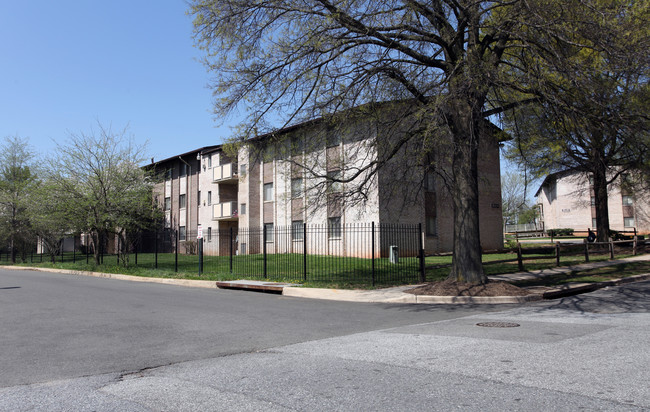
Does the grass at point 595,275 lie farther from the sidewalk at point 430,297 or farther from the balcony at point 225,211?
the balcony at point 225,211

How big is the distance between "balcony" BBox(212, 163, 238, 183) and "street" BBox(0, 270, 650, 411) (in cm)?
2593

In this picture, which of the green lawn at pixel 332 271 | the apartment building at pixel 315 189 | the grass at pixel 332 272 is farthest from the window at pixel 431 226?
the green lawn at pixel 332 271

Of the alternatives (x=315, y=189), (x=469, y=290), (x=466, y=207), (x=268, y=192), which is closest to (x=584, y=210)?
(x=268, y=192)

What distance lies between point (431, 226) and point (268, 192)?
11858 millimetres

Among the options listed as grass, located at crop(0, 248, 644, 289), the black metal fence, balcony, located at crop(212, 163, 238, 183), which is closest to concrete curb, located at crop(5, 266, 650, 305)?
grass, located at crop(0, 248, 644, 289)

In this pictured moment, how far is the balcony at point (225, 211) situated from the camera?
37312 millimetres

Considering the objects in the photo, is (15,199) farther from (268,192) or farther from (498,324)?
(498,324)

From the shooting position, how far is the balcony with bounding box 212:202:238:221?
122 ft

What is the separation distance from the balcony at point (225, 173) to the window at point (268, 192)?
9.46 feet

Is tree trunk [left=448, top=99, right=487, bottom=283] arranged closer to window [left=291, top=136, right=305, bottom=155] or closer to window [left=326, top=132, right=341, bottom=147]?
window [left=326, top=132, right=341, bottom=147]

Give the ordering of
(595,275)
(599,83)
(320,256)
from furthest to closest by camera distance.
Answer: (320,256) → (595,275) → (599,83)

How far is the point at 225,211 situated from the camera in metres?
37.8

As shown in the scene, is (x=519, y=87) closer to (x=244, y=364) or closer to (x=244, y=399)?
(x=244, y=364)

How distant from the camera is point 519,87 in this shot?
12461 mm
